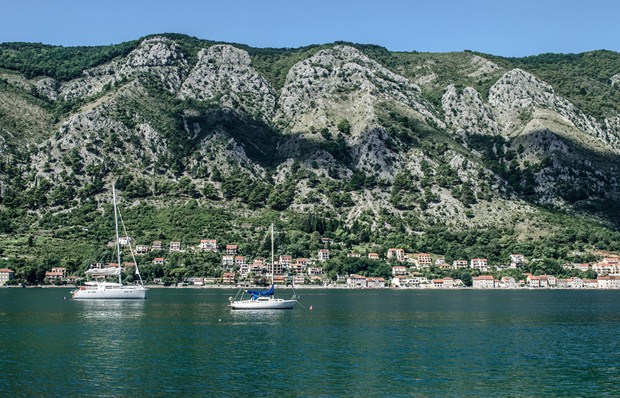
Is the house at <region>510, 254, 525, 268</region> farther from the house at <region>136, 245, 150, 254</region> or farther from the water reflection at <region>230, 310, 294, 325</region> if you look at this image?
the water reflection at <region>230, 310, 294, 325</region>

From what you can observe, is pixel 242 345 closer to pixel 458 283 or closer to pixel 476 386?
pixel 476 386

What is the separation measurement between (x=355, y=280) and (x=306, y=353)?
5137 inches

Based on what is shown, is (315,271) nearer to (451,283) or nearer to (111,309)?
(451,283)

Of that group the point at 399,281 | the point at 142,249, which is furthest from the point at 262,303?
the point at 399,281

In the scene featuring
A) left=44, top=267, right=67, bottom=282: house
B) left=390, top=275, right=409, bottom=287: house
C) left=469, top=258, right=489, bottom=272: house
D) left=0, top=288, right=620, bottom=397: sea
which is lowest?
left=0, top=288, right=620, bottom=397: sea

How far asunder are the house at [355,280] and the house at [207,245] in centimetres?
3572

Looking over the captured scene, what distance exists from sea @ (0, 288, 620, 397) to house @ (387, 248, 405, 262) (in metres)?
88.9

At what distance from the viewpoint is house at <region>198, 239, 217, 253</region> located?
616 feet

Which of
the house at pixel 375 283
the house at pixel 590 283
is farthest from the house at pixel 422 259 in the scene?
the house at pixel 590 283

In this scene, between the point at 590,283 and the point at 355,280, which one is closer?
the point at 355,280

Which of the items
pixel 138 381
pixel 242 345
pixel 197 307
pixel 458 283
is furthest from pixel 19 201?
pixel 138 381

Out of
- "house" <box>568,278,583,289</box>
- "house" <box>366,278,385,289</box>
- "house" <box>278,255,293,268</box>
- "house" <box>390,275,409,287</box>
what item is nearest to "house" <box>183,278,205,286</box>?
"house" <box>278,255,293,268</box>

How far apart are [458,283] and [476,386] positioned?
504 feet

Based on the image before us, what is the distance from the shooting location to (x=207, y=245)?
617 ft
